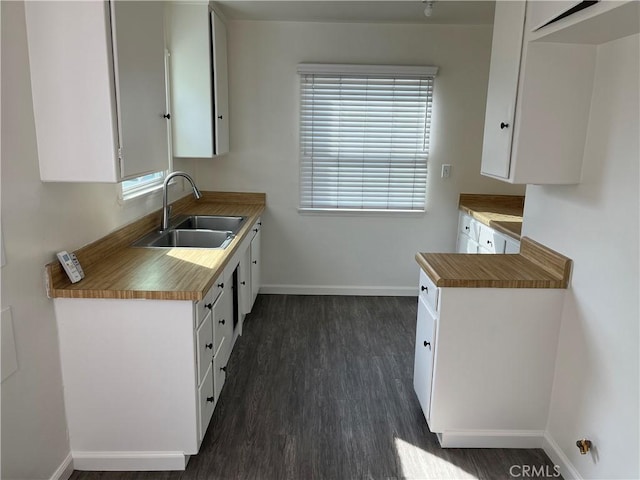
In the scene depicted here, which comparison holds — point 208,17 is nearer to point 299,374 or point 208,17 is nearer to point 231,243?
point 231,243

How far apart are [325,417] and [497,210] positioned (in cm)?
237

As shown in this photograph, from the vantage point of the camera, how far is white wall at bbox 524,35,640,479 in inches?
68.2

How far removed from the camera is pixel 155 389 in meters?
2.02

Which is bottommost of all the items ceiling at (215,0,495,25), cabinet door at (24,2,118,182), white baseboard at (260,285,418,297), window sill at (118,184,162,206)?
white baseboard at (260,285,418,297)

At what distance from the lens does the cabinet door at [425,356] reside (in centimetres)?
230

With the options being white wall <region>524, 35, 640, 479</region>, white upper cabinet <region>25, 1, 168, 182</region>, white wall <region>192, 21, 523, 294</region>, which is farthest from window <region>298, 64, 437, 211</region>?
white upper cabinet <region>25, 1, 168, 182</region>

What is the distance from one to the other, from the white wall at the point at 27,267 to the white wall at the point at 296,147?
2.27 meters

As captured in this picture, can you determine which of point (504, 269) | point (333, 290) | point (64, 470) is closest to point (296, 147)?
point (333, 290)

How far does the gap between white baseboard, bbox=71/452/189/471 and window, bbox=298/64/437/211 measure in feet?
8.56

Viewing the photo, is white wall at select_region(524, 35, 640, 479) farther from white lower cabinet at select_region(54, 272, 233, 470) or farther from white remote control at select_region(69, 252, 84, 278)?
white remote control at select_region(69, 252, 84, 278)

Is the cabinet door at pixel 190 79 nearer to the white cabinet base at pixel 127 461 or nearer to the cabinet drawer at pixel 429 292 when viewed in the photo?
the cabinet drawer at pixel 429 292

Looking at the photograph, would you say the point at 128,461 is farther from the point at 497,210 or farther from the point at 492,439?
the point at 497,210

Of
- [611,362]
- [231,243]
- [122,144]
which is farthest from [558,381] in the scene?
[122,144]

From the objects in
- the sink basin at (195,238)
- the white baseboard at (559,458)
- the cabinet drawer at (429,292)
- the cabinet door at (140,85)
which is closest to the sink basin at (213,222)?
the sink basin at (195,238)
